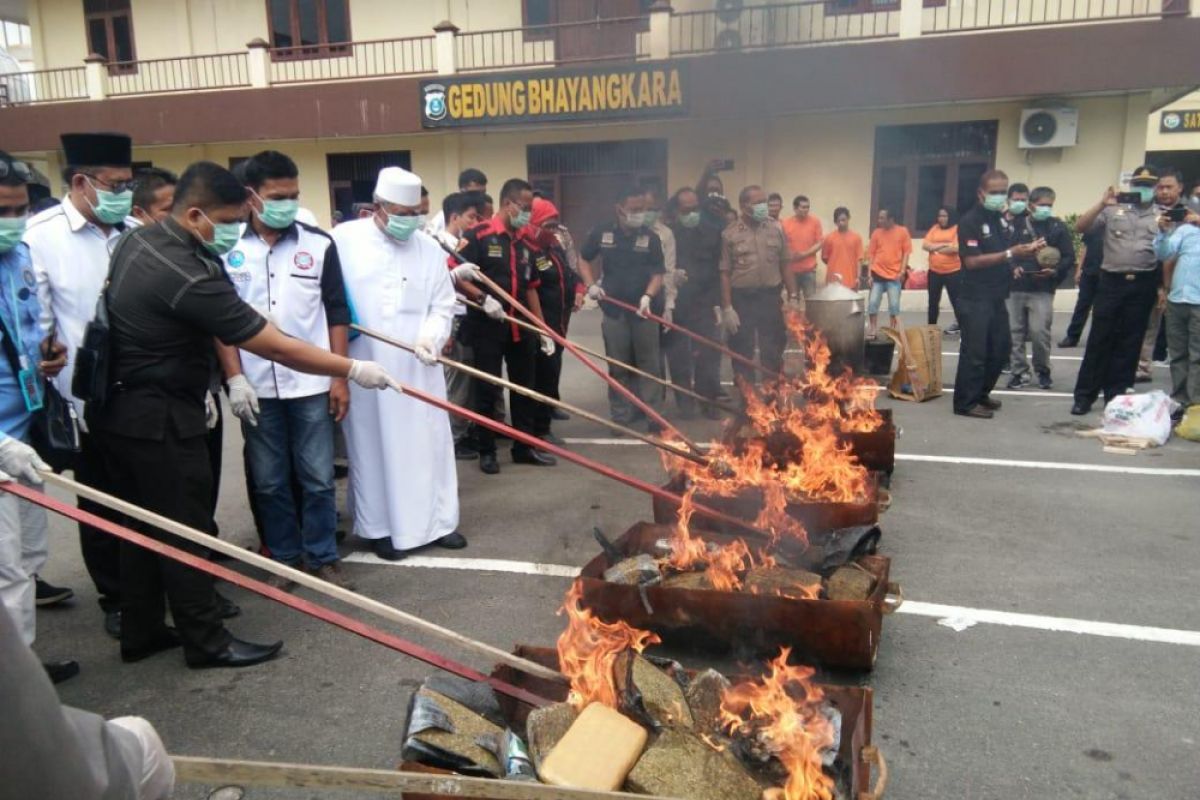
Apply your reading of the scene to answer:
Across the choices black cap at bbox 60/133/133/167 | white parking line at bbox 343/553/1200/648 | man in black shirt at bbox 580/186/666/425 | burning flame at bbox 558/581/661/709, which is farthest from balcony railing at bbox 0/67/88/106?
burning flame at bbox 558/581/661/709

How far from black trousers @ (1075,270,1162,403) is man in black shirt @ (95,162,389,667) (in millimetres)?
6869

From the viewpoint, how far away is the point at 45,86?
2061 centimetres

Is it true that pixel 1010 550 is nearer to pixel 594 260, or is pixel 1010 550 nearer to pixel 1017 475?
pixel 1017 475

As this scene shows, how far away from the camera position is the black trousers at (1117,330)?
290 inches

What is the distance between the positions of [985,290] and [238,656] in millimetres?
6804

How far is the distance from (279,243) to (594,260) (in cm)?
428

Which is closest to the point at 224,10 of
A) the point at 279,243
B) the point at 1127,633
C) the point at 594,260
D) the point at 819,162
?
the point at 819,162

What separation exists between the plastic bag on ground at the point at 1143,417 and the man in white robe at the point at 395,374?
543 cm

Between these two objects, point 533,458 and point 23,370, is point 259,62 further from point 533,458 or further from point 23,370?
point 23,370

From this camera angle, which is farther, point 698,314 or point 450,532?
point 698,314

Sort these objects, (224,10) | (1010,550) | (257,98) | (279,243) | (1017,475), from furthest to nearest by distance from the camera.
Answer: (224,10)
(257,98)
(1017,475)
(1010,550)
(279,243)

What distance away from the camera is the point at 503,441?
7609 millimetres

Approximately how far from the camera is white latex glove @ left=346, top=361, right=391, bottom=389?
148 inches

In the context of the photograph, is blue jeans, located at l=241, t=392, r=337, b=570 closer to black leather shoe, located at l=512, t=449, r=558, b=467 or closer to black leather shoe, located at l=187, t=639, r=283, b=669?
black leather shoe, located at l=187, t=639, r=283, b=669
